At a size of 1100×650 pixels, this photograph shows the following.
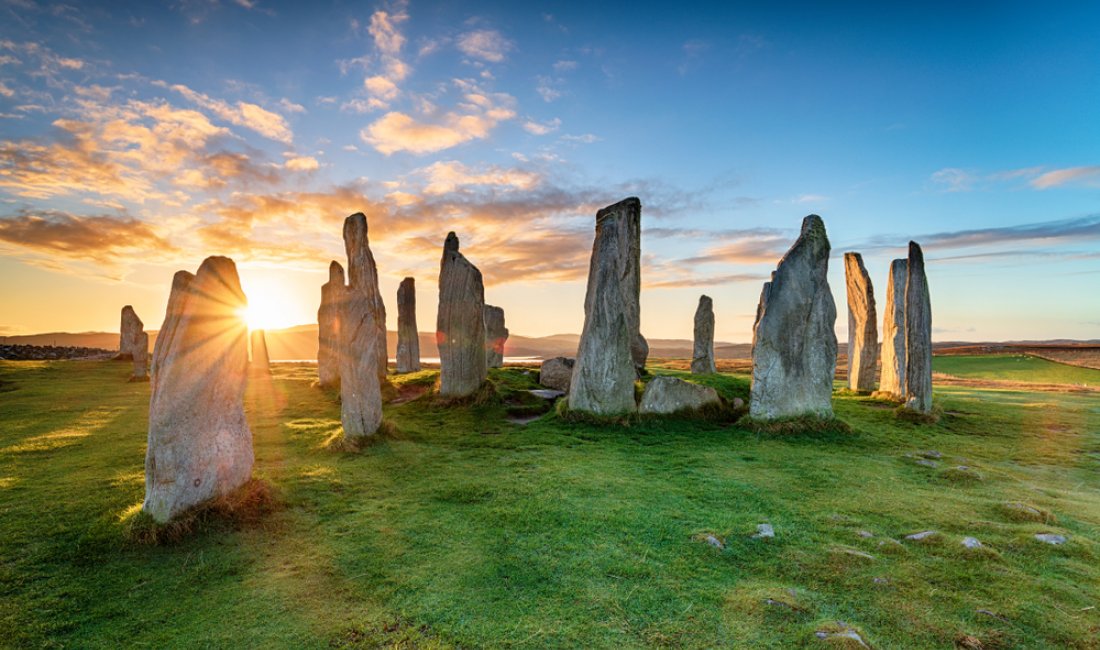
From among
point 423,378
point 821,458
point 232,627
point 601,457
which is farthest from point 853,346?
point 232,627

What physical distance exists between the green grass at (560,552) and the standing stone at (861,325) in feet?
31.3

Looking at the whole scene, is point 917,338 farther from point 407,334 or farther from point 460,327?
point 407,334

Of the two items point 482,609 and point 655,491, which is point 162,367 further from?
point 655,491

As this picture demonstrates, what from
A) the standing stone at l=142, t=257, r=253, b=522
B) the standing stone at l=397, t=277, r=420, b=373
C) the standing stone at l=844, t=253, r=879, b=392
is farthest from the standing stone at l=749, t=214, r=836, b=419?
the standing stone at l=397, t=277, r=420, b=373

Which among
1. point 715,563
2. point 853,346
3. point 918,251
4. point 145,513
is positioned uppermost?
point 918,251

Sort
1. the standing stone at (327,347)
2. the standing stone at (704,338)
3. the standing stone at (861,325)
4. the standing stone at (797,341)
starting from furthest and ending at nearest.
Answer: the standing stone at (704,338) < the standing stone at (861,325) < the standing stone at (327,347) < the standing stone at (797,341)

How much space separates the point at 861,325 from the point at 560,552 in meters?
19.8

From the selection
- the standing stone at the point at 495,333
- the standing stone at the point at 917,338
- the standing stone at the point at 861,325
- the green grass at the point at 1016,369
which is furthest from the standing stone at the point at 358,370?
the green grass at the point at 1016,369

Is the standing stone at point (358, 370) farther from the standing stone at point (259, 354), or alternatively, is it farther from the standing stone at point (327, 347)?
the standing stone at point (259, 354)

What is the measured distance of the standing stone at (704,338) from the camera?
79.6 feet

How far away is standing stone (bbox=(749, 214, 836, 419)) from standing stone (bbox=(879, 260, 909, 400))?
580 centimetres

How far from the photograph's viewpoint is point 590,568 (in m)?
5.39

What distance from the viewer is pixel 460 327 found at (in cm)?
1664

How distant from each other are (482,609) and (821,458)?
8.32 metres
